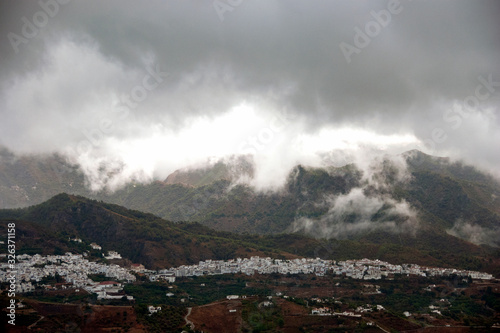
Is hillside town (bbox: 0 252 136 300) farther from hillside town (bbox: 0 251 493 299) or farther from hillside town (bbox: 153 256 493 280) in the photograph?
hillside town (bbox: 153 256 493 280)

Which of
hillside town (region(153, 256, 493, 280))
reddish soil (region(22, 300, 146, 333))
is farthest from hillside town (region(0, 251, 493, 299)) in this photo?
reddish soil (region(22, 300, 146, 333))

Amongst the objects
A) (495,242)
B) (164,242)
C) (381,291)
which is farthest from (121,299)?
(495,242)

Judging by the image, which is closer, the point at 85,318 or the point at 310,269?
the point at 85,318

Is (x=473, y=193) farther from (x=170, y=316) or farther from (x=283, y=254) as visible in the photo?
(x=170, y=316)

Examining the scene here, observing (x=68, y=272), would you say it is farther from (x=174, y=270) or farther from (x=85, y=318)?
(x=85, y=318)

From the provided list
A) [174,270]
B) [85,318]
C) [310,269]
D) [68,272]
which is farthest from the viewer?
[310,269]

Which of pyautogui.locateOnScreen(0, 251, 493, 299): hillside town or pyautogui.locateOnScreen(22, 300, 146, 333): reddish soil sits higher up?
pyautogui.locateOnScreen(0, 251, 493, 299): hillside town

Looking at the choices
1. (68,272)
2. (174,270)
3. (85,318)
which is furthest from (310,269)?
(85,318)

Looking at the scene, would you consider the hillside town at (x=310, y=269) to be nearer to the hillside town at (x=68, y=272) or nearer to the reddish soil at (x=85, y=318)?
the hillside town at (x=68, y=272)
